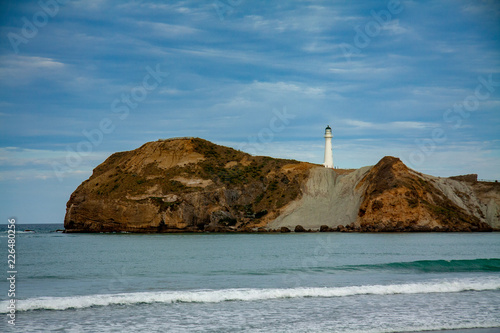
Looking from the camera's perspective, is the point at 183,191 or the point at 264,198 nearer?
the point at 183,191

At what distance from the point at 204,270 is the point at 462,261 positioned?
1481 cm

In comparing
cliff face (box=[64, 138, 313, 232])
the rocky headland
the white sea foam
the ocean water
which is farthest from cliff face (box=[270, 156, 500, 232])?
the white sea foam

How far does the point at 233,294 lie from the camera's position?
16656 millimetres

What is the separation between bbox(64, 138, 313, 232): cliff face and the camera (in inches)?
3113

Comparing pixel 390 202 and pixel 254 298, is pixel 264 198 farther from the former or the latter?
pixel 254 298

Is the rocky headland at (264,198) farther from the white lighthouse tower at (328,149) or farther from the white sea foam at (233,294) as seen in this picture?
the white sea foam at (233,294)

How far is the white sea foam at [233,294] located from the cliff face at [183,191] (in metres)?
62.2

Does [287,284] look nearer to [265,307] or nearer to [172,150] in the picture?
[265,307]

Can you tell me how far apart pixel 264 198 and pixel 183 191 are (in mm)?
14900

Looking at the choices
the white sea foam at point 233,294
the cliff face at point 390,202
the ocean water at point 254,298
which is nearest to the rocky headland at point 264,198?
the cliff face at point 390,202

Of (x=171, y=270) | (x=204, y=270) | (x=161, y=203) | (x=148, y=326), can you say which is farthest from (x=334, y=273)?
(x=161, y=203)

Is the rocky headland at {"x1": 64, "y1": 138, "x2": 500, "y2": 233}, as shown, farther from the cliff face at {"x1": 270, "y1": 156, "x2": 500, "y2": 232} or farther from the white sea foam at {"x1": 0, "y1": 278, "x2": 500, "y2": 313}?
the white sea foam at {"x1": 0, "y1": 278, "x2": 500, "y2": 313}

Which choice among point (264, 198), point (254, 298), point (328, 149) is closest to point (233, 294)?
point (254, 298)

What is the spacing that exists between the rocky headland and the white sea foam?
52213mm
